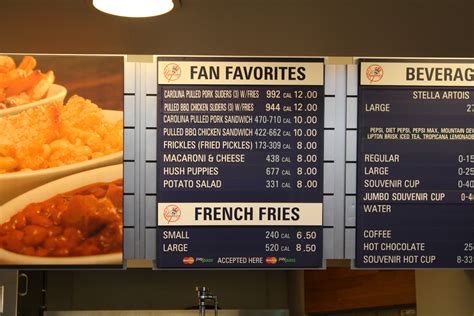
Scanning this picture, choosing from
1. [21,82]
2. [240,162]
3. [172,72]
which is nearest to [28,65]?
[21,82]

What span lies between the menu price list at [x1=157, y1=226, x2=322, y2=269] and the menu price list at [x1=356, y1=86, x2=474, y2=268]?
0.29 m

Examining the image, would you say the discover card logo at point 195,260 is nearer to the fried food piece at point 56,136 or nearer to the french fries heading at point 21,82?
the fried food piece at point 56,136

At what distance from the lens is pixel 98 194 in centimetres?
338

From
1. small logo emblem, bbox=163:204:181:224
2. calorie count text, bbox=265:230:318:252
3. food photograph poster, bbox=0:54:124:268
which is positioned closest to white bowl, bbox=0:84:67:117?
food photograph poster, bbox=0:54:124:268

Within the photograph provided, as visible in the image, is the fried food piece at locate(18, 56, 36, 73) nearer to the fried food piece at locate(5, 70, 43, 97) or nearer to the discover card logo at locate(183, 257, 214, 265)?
the fried food piece at locate(5, 70, 43, 97)

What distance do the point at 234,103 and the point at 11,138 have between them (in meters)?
0.95

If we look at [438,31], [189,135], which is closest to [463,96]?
[438,31]

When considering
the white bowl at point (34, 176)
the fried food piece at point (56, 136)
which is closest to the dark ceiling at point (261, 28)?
the fried food piece at point (56, 136)

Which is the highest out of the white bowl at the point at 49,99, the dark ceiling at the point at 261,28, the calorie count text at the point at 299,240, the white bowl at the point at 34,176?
the dark ceiling at the point at 261,28

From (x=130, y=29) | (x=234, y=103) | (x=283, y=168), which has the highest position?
(x=130, y=29)

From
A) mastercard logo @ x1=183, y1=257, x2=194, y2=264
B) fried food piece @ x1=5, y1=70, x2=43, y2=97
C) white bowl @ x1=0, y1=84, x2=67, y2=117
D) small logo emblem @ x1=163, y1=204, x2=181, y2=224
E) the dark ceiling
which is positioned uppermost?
the dark ceiling

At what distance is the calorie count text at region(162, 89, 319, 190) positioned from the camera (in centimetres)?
343

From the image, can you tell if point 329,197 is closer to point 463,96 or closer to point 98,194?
point 463,96

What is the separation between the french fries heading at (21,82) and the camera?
339cm
